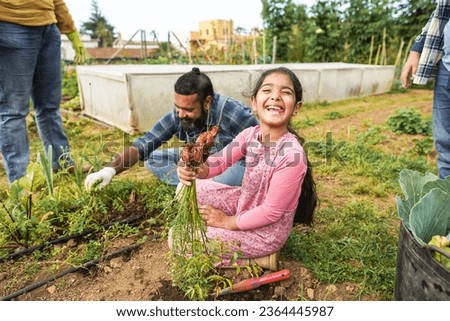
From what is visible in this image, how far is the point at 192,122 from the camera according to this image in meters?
2.23

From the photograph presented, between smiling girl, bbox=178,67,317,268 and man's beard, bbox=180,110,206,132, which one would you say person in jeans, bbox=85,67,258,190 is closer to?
man's beard, bbox=180,110,206,132

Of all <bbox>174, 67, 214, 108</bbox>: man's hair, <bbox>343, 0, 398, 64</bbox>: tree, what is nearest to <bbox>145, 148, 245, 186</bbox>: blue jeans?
<bbox>174, 67, 214, 108</bbox>: man's hair

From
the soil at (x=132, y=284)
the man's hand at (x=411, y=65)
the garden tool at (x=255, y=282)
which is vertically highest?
the man's hand at (x=411, y=65)

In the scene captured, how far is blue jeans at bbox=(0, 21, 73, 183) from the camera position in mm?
2367

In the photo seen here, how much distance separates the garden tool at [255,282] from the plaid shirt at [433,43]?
134 centimetres

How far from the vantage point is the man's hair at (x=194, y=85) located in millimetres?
2076

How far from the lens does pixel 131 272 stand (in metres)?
1.77

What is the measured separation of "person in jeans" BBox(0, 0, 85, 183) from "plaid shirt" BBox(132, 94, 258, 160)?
51cm

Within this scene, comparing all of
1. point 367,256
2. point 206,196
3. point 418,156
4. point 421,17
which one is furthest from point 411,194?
point 421,17

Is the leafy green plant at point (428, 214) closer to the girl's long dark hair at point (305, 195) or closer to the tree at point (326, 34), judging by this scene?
the girl's long dark hair at point (305, 195)

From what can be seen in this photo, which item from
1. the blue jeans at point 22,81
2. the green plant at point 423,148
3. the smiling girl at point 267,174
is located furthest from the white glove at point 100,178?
the green plant at point 423,148

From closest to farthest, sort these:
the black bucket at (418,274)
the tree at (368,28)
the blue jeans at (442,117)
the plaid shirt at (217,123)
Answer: the black bucket at (418,274) < the blue jeans at (442,117) < the plaid shirt at (217,123) < the tree at (368,28)

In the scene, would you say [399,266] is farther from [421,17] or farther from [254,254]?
[421,17]

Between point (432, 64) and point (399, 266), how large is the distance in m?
1.27
